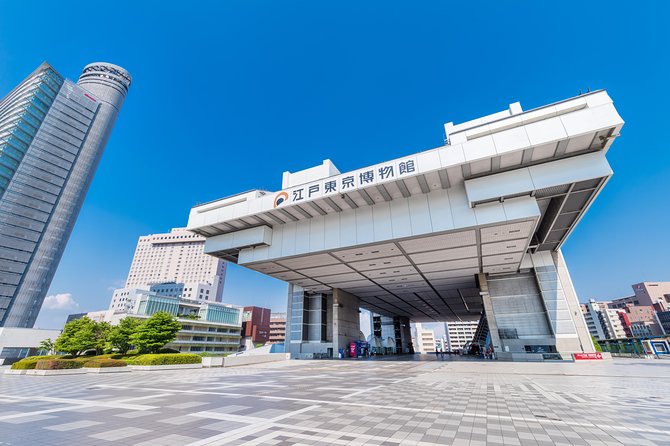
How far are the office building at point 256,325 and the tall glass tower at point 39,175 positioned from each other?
47.4 meters

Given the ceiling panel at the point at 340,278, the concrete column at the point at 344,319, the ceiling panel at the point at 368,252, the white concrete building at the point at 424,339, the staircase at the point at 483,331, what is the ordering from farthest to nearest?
the white concrete building at the point at 424,339 → the staircase at the point at 483,331 → the concrete column at the point at 344,319 → the ceiling panel at the point at 340,278 → the ceiling panel at the point at 368,252

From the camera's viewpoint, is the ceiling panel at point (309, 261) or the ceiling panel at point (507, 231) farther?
the ceiling panel at point (309, 261)

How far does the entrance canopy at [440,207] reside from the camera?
1547 centimetres

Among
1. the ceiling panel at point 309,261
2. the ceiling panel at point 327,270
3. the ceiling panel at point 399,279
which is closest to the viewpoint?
the ceiling panel at point 309,261

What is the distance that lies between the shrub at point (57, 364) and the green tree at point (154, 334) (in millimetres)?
6156

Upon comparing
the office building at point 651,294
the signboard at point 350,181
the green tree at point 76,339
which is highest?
the office building at point 651,294

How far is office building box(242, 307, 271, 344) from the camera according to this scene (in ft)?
274

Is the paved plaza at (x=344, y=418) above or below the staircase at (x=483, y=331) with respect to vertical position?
below

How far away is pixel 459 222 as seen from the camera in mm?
18047

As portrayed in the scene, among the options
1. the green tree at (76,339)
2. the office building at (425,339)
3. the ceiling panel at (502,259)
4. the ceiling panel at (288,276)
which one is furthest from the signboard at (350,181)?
the office building at (425,339)

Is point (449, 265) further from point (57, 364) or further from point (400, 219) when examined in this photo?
point (57, 364)

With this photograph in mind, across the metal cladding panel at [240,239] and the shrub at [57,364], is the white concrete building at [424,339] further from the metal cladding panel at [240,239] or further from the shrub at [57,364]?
the shrub at [57,364]

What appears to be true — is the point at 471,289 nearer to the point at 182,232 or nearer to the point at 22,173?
the point at 22,173

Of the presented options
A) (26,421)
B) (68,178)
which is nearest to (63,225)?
(68,178)
